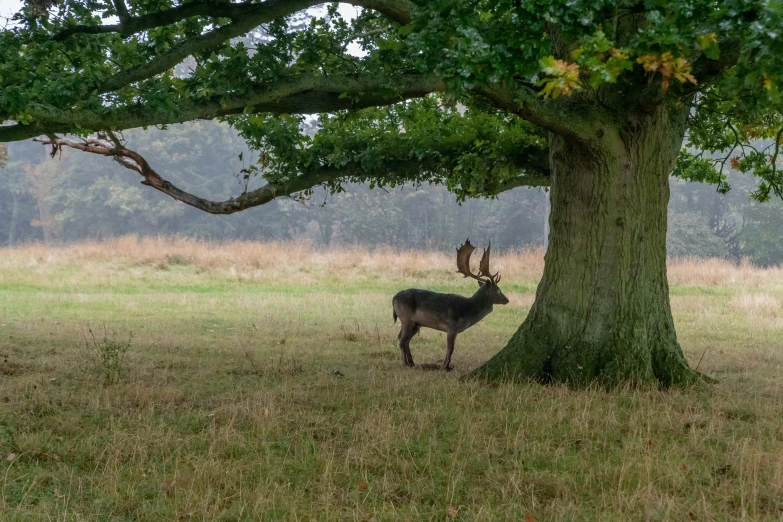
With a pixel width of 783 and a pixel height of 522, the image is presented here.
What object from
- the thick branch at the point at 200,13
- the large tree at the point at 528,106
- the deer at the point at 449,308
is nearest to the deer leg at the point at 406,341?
the deer at the point at 449,308

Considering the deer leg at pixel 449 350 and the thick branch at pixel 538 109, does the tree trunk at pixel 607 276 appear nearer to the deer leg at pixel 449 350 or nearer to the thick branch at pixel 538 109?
the thick branch at pixel 538 109

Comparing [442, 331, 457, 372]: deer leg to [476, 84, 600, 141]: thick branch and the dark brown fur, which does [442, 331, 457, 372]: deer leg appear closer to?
the dark brown fur

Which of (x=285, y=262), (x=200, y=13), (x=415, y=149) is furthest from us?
(x=285, y=262)

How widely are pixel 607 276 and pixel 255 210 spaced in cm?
4851

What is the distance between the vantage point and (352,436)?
6.55 metres

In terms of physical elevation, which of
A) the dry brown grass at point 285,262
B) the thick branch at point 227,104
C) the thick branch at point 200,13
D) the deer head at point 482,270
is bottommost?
the dry brown grass at point 285,262

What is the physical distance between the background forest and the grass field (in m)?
42.7

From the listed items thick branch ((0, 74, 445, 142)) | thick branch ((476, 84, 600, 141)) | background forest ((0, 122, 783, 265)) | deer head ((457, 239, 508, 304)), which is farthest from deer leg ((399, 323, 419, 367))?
background forest ((0, 122, 783, 265))

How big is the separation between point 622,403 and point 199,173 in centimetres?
5273

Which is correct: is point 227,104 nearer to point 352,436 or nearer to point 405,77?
point 405,77

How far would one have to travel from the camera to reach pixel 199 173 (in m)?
57.5

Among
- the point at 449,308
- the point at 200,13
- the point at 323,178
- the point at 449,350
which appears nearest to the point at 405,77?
the point at 200,13

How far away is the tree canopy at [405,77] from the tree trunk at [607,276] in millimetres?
558

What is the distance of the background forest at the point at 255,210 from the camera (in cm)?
5494
